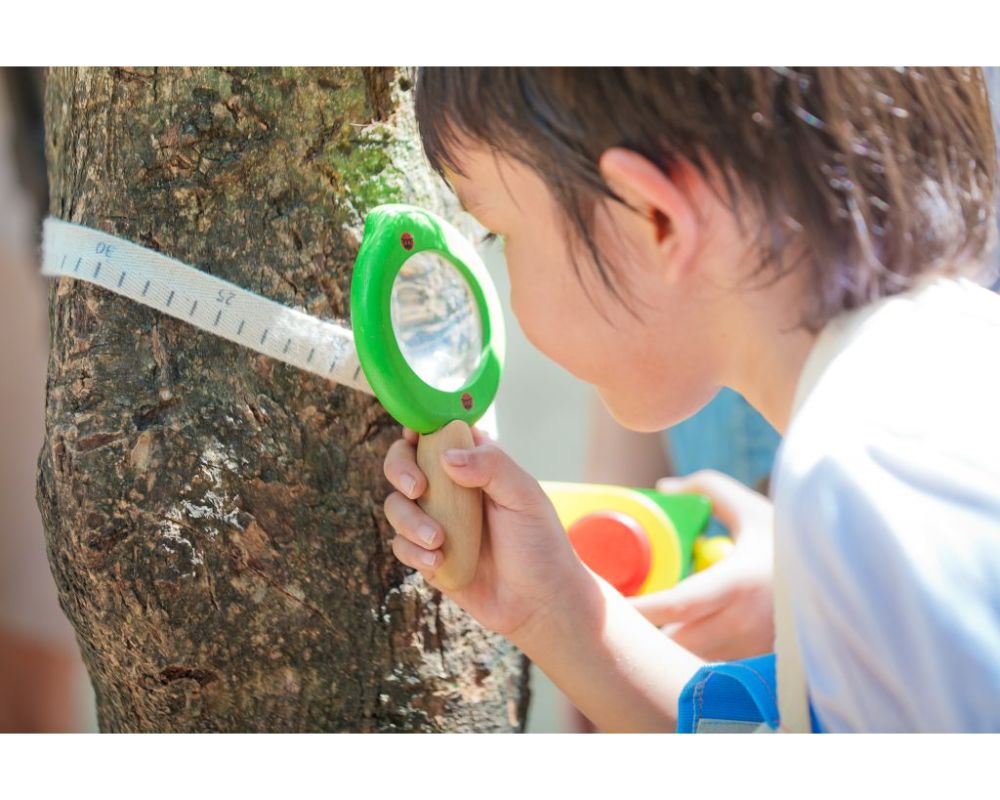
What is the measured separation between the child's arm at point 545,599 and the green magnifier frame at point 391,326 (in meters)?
0.03

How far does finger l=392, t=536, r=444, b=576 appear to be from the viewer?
784mm

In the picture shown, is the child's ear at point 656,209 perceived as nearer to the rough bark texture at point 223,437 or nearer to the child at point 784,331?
the child at point 784,331

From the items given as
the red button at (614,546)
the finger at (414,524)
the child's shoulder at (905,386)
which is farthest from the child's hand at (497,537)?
the child's shoulder at (905,386)

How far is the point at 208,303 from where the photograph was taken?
2.60 ft

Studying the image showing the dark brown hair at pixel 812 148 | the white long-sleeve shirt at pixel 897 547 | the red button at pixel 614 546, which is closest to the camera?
A: the white long-sleeve shirt at pixel 897 547

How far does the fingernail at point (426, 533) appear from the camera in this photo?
30.6 inches

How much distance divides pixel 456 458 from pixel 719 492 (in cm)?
48

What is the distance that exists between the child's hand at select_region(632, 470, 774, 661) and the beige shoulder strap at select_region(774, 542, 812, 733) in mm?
366

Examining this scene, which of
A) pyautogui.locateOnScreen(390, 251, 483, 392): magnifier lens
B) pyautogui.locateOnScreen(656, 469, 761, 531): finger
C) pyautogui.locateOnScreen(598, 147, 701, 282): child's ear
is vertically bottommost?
pyautogui.locateOnScreen(656, 469, 761, 531): finger

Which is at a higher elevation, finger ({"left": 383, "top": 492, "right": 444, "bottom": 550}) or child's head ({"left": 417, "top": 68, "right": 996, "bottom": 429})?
child's head ({"left": 417, "top": 68, "right": 996, "bottom": 429})

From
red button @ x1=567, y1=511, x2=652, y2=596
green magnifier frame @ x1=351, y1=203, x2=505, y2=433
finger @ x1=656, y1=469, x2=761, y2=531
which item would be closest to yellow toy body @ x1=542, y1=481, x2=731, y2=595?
red button @ x1=567, y1=511, x2=652, y2=596

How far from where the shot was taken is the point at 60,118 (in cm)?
87

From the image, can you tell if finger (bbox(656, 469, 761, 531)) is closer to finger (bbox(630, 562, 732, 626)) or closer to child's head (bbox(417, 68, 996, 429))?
finger (bbox(630, 562, 732, 626))
